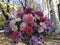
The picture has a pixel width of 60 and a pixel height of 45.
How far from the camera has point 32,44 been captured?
2.64 m

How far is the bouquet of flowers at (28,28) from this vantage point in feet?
8.64

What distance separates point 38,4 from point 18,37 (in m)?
23.2

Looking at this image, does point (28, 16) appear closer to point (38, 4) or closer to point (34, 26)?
point (34, 26)

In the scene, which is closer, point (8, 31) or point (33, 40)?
point (33, 40)

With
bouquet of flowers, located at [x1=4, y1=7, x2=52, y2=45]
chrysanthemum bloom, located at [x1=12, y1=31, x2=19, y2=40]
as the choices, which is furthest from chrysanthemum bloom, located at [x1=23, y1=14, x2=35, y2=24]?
chrysanthemum bloom, located at [x1=12, y1=31, x2=19, y2=40]

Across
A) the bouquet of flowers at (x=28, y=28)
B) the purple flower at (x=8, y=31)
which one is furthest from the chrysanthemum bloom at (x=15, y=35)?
the purple flower at (x=8, y=31)

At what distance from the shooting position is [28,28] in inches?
103

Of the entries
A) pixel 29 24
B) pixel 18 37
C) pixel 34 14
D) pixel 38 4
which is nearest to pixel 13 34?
pixel 18 37

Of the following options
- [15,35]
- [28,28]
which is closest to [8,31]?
[15,35]

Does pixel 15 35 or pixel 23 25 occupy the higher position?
pixel 23 25

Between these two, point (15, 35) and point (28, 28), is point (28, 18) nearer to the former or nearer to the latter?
Result: point (28, 28)

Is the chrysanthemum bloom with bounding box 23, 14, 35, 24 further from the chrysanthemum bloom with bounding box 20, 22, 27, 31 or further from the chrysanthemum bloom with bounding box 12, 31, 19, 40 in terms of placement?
the chrysanthemum bloom with bounding box 12, 31, 19, 40

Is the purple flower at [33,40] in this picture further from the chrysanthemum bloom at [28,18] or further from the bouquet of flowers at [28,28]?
the chrysanthemum bloom at [28,18]

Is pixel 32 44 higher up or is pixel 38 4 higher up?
pixel 32 44
